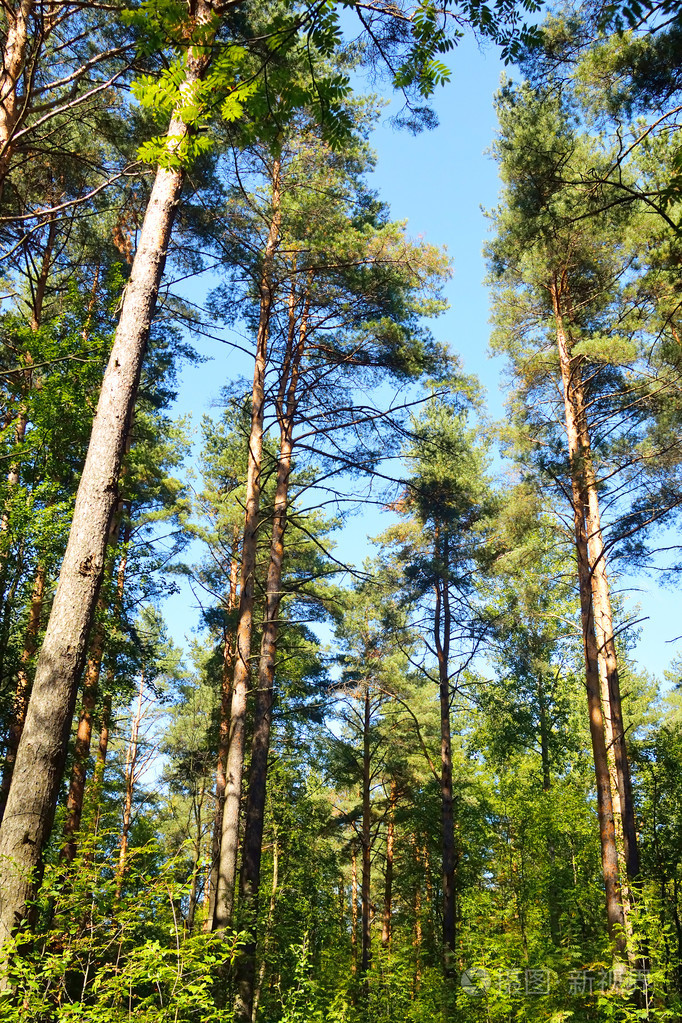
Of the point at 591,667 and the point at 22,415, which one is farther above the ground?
the point at 22,415

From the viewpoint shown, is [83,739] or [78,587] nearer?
[78,587]

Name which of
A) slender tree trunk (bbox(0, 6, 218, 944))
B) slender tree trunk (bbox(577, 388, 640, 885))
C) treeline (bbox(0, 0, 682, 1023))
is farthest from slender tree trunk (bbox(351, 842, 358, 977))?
slender tree trunk (bbox(0, 6, 218, 944))

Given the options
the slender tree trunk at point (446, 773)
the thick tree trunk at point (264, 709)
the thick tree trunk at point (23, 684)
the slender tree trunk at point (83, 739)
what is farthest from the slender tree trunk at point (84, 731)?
the slender tree trunk at point (446, 773)

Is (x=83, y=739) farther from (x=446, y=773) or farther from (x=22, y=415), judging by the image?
(x=446, y=773)

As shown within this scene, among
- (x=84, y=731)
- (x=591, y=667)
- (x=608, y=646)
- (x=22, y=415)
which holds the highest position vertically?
(x=22, y=415)

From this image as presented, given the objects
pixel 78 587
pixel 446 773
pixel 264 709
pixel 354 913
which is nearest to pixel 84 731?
pixel 264 709

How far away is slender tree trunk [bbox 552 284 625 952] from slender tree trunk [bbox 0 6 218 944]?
21.3ft

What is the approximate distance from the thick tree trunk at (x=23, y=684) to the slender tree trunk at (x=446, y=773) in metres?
8.06

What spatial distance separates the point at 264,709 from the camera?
1020cm

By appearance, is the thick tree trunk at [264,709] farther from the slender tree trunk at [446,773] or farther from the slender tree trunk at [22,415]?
the slender tree trunk at [446,773]

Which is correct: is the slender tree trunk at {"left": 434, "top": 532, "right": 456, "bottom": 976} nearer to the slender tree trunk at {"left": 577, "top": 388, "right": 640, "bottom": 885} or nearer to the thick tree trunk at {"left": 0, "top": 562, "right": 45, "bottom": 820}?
the slender tree trunk at {"left": 577, "top": 388, "right": 640, "bottom": 885}

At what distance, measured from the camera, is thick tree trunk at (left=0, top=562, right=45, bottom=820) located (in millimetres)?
8680

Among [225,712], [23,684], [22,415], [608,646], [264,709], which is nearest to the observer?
[23,684]

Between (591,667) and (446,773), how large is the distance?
5.59 meters
